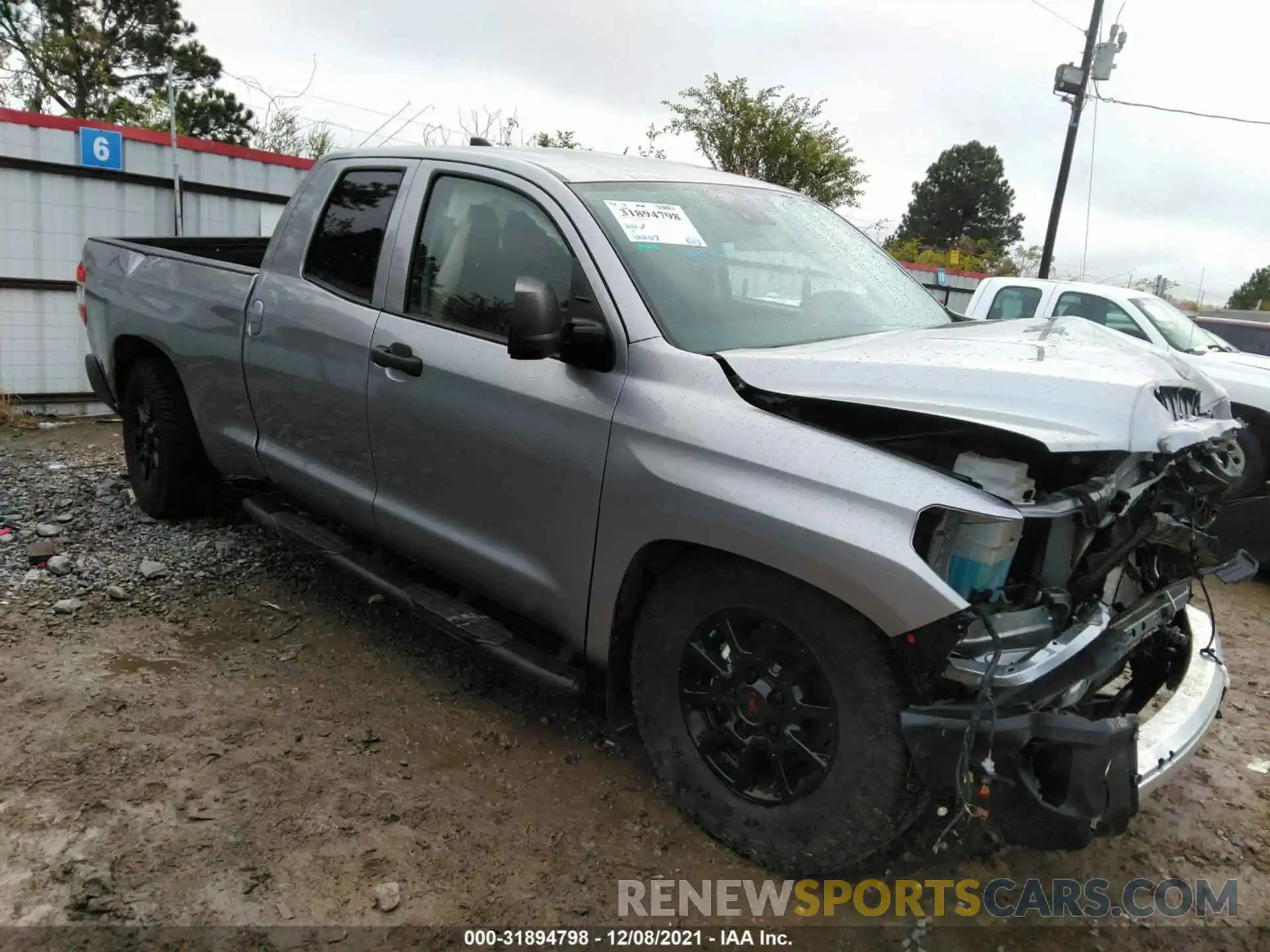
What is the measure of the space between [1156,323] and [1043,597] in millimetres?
6760

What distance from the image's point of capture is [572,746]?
3180 millimetres

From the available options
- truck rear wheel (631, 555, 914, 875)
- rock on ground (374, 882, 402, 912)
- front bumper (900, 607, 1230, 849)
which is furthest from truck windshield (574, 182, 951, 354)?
rock on ground (374, 882, 402, 912)

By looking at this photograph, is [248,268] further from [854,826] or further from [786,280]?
[854,826]

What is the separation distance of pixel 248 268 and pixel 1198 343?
7.26 metres

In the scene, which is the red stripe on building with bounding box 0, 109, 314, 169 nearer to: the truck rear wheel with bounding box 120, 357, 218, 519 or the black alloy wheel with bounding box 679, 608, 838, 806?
the truck rear wheel with bounding box 120, 357, 218, 519

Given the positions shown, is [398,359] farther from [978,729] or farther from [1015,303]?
[1015,303]

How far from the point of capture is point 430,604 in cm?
324

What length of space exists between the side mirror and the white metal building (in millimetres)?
6434

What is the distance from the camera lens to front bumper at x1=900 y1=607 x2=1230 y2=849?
199cm

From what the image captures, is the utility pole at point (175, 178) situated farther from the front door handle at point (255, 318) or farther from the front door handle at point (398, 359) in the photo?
the front door handle at point (398, 359)

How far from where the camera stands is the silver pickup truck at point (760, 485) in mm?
2119

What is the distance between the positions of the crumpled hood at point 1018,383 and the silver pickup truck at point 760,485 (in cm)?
1

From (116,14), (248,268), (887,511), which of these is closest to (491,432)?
(887,511)

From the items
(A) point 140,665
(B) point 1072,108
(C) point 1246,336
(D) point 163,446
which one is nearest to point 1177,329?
(C) point 1246,336
